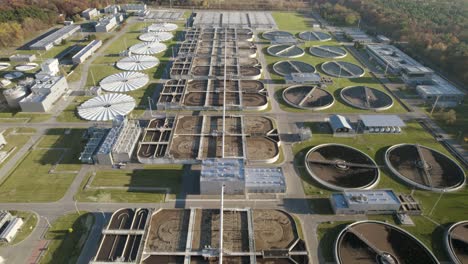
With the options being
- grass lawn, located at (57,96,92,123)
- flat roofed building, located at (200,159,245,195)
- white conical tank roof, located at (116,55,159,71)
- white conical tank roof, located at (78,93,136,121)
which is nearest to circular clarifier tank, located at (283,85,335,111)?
flat roofed building, located at (200,159,245,195)

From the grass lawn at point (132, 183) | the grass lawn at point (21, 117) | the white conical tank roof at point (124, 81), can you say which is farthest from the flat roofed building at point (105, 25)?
the grass lawn at point (132, 183)

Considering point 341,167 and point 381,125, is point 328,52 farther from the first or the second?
point 341,167

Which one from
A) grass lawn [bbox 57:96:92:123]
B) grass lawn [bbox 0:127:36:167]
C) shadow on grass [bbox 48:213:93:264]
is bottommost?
shadow on grass [bbox 48:213:93:264]

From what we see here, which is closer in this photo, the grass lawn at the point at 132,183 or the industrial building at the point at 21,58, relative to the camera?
the grass lawn at the point at 132,183

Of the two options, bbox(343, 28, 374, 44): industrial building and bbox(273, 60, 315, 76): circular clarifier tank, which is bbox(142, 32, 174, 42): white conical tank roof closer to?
bbox(273, 60, 315, 76): circular clarifier tank

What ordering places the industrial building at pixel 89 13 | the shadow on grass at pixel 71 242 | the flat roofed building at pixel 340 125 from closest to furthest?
the shadow on grass at pixel 71 242, the flat roofed building at pixel 340 125, the industrial building at pixel 89 13

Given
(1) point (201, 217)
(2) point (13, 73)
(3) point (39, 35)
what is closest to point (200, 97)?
(1) point (201, 217)

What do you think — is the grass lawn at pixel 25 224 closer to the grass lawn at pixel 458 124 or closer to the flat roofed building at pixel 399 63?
the grass lawn at pixel 458 124
